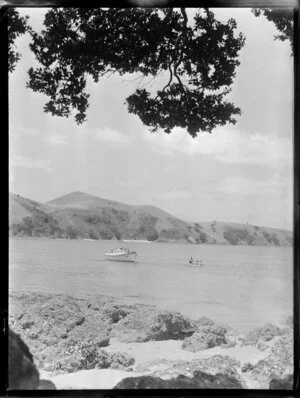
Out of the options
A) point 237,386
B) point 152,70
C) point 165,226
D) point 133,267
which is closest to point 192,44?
point 152,70

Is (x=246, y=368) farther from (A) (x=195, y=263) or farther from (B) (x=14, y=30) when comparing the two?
(B) (x=14, y=30)

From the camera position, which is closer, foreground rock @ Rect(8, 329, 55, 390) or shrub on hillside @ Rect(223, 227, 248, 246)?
foreground rock @ Rect(8, 329, 55, 390)

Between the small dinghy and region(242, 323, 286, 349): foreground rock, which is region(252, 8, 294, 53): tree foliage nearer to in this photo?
the small dinghy

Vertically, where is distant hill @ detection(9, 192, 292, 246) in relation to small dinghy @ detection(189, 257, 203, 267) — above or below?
above

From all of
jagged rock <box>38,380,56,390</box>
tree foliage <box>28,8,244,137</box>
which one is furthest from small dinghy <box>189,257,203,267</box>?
jagged rock <box>38,380,56,390</box>

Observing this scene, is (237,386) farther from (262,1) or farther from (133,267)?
(262,1)

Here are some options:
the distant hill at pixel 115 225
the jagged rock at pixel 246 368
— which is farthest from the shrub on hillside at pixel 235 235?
the jagged rock at pixel 246 368

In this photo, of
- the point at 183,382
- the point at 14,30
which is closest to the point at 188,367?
the point at 183,382
